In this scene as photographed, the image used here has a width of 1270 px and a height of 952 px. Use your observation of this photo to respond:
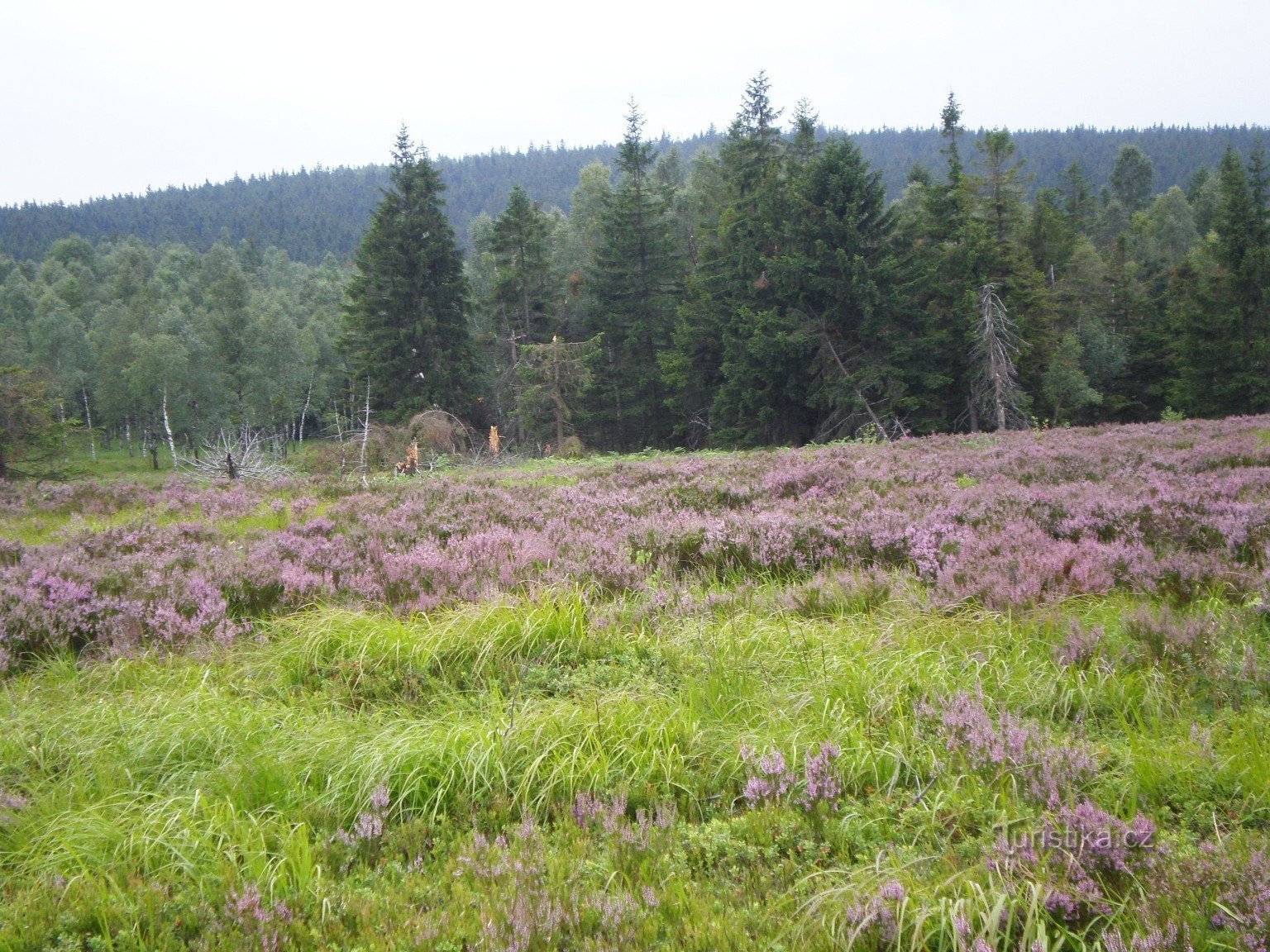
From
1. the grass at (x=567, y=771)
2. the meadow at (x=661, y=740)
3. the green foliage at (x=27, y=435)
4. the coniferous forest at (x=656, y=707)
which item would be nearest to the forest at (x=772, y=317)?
the green foliage at (x=27, y=435)

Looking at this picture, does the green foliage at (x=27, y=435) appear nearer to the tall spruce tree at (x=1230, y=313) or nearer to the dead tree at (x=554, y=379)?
the dead tree at (x=554, y=379)

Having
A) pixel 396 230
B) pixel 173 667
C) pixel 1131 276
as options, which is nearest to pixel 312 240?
pixel 396 230

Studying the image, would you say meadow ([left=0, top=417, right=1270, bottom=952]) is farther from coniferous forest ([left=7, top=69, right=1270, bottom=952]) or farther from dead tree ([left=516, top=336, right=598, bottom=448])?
dead tree ([left=516, top=336, right=598, bottom=448])

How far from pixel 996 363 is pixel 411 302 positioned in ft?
102

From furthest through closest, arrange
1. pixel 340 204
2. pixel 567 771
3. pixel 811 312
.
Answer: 1. pixel 340 204
2. pixel 811 312
3. pixel 567 771

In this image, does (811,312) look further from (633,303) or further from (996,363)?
(633,303)

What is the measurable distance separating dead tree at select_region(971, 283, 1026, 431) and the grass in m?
25.4

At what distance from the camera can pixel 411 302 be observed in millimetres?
40875

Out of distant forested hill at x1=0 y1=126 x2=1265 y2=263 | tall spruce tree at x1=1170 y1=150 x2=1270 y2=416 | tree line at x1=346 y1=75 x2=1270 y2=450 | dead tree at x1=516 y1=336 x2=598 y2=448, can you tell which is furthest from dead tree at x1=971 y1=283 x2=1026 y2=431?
distant forested hill at x1=0 y1=126 x2=1265 y2=263

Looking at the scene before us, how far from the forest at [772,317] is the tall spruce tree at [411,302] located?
13cm

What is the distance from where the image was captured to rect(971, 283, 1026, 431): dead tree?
27688 millimetres

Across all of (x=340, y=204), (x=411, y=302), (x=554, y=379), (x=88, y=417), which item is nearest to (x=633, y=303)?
(x=554, y=379)

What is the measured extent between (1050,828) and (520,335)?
4291 cm

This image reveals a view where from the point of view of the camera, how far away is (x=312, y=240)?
153500 mm
